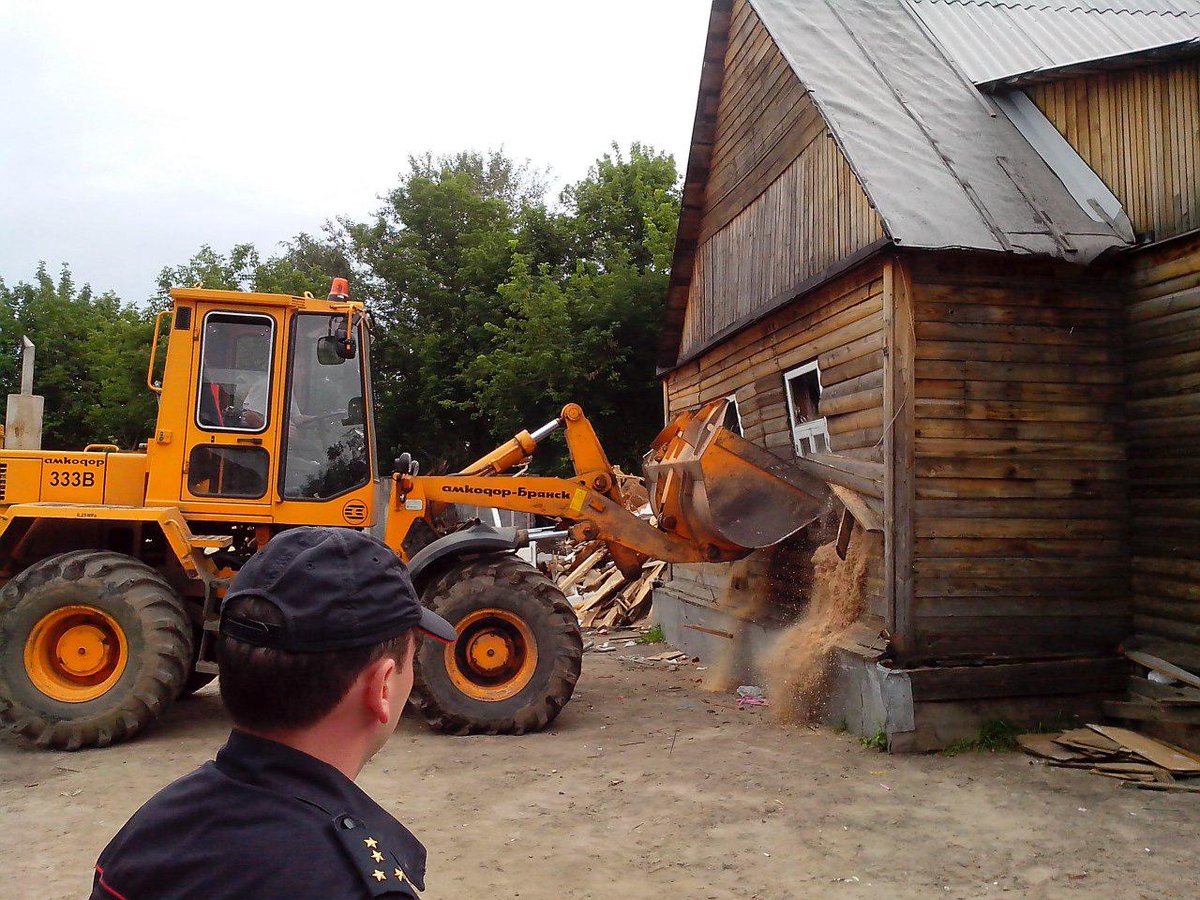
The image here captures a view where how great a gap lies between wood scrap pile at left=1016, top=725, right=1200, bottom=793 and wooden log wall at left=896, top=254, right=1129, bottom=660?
71 cm

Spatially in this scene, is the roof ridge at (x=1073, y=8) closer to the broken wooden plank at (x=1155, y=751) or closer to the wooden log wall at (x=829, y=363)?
the wooden log wall at (x=829, y=363)

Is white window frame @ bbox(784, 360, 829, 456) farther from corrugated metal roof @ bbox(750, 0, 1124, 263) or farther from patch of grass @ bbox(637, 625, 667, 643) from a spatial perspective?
patch of grass @ bbox(637, 625, 667, 643)

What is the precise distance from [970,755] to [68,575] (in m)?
6.89

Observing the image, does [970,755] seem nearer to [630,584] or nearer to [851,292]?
[851,292]

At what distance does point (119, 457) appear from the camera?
311 inches

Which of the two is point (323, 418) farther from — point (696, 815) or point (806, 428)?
point (806, 428)

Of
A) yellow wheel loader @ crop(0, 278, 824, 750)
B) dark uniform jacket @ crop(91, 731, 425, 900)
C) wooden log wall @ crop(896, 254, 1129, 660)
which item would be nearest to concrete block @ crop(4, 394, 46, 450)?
yellow wheel loader @ crop(0, 278, 824, 750)

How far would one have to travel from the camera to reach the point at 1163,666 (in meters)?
7.00

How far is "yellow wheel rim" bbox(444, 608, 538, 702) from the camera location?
7691 millimetres

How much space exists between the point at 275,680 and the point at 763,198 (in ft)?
32.5

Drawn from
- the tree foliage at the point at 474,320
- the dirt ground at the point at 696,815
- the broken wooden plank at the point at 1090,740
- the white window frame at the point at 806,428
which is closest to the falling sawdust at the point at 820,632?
the dirt ground at the point at 696,815

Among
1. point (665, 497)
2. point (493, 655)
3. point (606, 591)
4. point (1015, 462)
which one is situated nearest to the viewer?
→ point (1015, 462)

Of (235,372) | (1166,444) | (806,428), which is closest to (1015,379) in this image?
(1166,444)

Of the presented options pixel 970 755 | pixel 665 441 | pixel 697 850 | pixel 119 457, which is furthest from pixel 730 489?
pixel 119 457
